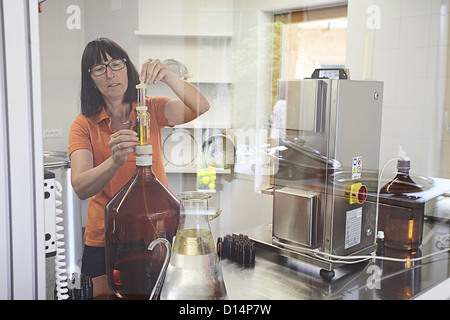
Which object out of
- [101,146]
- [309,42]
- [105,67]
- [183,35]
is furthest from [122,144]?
[309,42]

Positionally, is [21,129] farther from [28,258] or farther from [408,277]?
[408,277]

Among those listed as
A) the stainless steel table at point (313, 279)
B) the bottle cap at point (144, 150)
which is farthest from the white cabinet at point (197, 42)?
the stainless steel table at point (313, 279)

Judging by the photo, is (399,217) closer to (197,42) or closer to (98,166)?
(197,42)

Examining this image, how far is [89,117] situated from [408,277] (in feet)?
3.04

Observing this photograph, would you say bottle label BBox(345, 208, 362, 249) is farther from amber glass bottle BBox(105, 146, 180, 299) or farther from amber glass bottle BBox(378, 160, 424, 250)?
amber glass bottle BBox(105, 146, 180, 299)

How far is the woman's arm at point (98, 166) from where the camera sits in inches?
33.1

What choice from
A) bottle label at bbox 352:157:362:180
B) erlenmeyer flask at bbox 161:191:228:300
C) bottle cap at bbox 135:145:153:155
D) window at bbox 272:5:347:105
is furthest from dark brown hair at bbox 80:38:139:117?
bottle label at bbox 352:157:362:180

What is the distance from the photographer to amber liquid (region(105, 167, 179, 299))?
0.87m

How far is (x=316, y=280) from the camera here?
1068mm

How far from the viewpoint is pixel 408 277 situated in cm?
116

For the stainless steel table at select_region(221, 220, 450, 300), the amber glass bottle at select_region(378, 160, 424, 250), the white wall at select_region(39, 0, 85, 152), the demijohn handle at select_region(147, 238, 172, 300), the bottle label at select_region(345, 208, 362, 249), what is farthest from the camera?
the amber glass bottle at select_region(378, 160, 424, 250)
